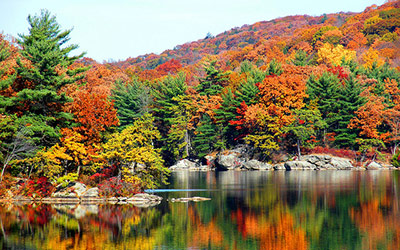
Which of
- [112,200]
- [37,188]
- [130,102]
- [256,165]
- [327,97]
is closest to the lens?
[112,200]

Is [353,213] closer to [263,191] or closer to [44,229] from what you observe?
[263,191]

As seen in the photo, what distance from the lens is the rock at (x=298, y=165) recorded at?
72.1 meters

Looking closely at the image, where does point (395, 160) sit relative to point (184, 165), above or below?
above

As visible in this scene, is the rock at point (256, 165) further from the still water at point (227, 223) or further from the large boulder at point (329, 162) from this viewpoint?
the still water at point (227, 223)

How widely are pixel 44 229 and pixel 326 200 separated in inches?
837

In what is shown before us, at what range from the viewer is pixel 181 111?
84.5 m

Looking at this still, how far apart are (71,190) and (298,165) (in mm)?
41005

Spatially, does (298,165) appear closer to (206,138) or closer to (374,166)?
(374,166)

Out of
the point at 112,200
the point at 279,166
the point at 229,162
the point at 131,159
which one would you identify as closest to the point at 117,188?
the point at 112,200

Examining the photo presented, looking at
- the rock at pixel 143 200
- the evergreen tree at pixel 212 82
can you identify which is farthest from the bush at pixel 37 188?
the evergreen tree at pixel 212 82

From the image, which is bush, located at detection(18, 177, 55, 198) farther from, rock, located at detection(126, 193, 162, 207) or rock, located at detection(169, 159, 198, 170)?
rock, located at detection(169, 159, 198, 170)

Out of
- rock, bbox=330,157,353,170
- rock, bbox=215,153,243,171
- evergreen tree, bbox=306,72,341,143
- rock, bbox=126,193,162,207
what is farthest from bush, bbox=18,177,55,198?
evergreen tree, bbox=306,72,341,143

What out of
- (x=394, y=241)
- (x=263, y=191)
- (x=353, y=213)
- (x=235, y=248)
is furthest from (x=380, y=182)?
(x=235, y=248)

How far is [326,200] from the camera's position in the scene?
3828 centimetres
